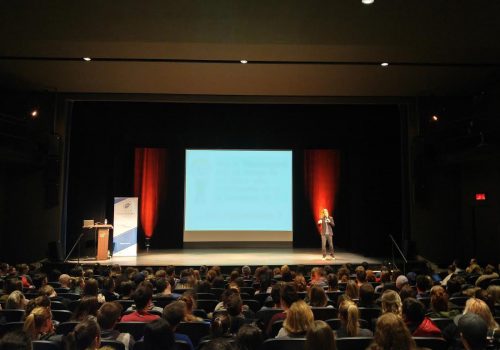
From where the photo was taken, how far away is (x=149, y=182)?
15070 millimetres

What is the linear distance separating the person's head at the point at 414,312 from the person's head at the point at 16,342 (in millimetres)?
2633

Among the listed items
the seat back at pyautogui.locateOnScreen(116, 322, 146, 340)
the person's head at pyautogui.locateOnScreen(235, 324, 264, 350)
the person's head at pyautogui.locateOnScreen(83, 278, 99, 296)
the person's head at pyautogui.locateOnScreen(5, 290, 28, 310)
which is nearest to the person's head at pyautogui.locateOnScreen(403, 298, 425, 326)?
the person's head at pyautogui.locateOnScreen(235, 324, 264, 350)

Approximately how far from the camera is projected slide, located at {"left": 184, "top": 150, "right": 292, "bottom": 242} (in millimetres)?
13961

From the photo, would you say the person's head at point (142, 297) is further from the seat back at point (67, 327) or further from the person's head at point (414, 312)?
the person's head at point (414, 312)

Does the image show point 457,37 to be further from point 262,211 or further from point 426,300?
point 262,211

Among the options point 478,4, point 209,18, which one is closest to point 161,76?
point 209,18

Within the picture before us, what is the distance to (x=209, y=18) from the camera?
6.89 metres

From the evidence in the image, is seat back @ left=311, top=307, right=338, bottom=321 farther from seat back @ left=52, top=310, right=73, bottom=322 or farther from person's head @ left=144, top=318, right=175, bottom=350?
seat back @ left=52, top=310, right=73, bottom=322

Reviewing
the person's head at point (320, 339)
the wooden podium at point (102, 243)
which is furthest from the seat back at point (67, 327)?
the wooden podium at point (102, 243)

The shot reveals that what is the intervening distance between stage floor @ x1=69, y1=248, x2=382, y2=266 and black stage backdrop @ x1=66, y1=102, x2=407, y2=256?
1638 millimetres

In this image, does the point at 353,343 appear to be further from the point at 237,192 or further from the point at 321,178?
the point at 321,178

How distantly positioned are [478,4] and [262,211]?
9056 mm

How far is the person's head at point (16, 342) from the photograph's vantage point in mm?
2156

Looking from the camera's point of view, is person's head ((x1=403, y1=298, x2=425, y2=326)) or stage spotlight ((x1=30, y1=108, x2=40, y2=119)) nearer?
person's head ((x1=403, y1=298, x2=425, y2=326))
